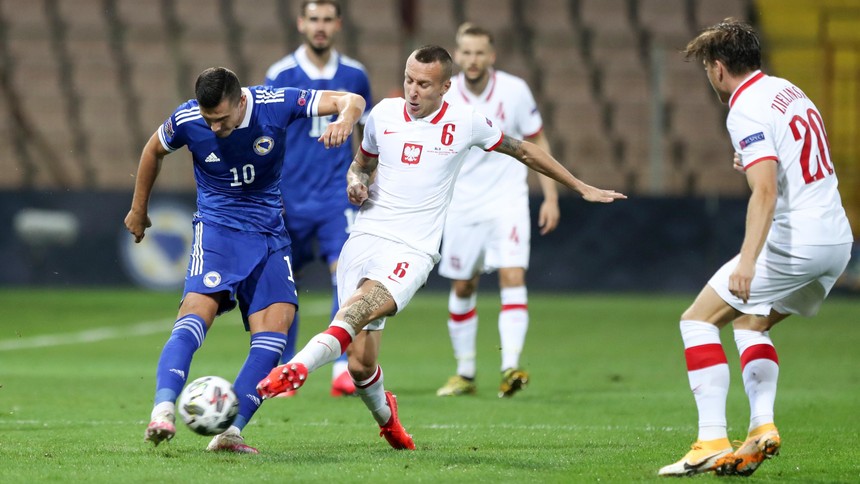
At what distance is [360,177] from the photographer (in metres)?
6.37

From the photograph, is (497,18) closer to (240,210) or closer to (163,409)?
(240,210)

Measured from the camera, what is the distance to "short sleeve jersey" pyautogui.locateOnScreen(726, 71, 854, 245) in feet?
17.7

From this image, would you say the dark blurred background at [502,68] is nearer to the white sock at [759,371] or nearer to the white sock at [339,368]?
the white sock at [339,368]

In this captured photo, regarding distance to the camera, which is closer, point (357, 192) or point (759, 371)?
point (759, 371)

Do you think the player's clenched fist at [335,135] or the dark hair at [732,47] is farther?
the player's clenched fist at [335,135]

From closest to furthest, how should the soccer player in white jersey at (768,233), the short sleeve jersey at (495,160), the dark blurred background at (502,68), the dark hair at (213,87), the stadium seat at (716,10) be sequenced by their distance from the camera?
the soccer player in white jersey at (768,233)
the dark hair at (213,87)
the short sleeve jersey at (495,160)
the dark blurred background at (502,68)
the stadium seat at (716,10)

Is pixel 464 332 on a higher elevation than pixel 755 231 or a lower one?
lower

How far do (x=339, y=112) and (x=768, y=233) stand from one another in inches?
85.5

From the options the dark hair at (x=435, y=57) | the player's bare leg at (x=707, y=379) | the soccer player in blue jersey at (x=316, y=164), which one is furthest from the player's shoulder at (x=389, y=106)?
the soccer player in blue jersey at (x=316, y=164)

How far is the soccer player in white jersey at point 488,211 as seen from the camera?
357 inches

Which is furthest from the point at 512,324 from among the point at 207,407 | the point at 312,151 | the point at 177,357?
the point at 207,407

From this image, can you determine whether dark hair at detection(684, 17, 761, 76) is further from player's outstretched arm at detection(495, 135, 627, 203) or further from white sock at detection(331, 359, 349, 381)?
white sock at detection(331, 359, 349, 381)

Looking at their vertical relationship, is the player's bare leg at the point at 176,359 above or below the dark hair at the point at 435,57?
below

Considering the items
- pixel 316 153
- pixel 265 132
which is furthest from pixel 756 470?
pixel 316 153
